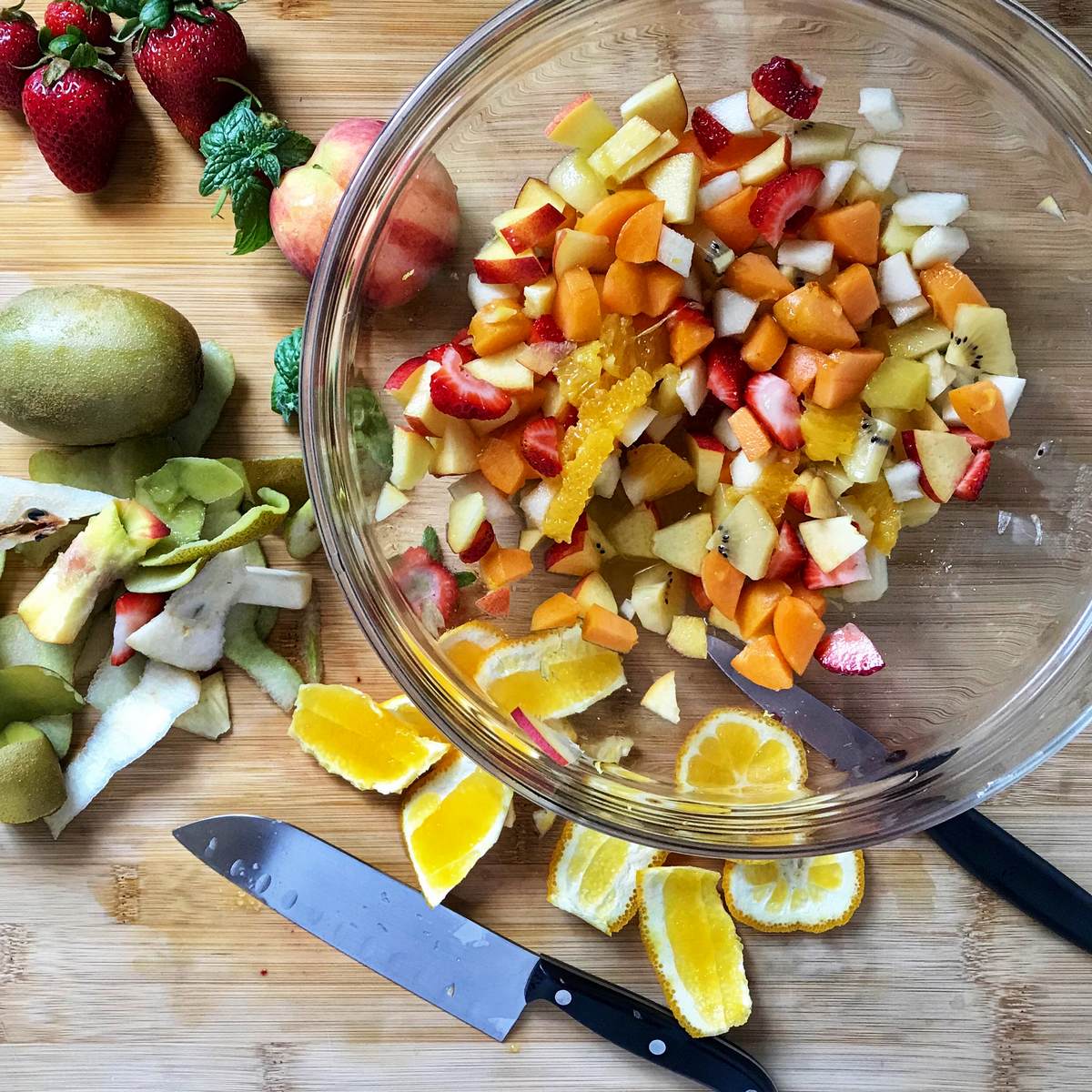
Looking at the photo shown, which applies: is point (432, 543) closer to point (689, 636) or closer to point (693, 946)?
point (689, 636)

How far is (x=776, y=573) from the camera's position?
1.33m

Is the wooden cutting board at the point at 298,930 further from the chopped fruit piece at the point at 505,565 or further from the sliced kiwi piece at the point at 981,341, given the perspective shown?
the sliced kiwi piece at the point at 981,341

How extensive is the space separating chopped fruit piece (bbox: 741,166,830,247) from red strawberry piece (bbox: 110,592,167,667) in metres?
0.96

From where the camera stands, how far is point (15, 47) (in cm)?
139

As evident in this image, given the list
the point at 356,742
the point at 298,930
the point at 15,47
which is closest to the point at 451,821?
the point at 356,742

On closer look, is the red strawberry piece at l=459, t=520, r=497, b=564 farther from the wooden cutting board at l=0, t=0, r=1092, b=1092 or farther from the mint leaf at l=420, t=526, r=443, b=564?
the wooden cutting board at l=0, t=0, r=1092, b=1092

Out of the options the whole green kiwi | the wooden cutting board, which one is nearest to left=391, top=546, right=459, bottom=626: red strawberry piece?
the wooden cutting board

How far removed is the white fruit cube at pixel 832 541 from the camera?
129 cm

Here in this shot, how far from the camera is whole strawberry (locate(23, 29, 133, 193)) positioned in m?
1.38

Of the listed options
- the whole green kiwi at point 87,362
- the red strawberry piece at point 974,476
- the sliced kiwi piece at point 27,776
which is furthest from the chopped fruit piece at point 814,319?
the sliced kiwi piece at point 27,776

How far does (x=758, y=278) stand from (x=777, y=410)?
17 centimetres

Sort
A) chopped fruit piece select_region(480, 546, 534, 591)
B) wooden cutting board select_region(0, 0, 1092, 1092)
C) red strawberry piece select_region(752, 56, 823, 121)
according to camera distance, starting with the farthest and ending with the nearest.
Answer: wooden cutting board select_region(0, 0, 1092, 1092), chopped fruit piece select_region(480, 546, 534, 591), red strawberry piece select_region(752, 56, 823, 121)

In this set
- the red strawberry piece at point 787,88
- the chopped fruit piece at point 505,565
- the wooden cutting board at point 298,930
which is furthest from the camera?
the wooden cutting board at point 298,930

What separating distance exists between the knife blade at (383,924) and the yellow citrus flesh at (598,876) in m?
0.09
